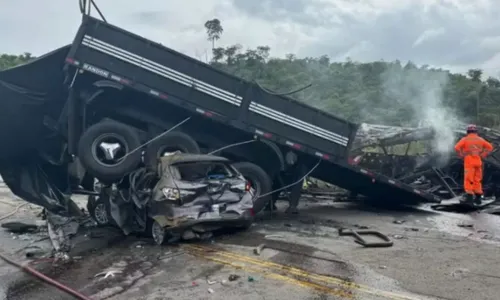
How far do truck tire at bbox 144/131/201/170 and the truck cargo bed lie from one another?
601mm

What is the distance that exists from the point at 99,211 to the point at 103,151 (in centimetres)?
135

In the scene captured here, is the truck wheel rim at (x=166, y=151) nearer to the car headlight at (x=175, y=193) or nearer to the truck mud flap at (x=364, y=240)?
the car headlight at (x=175, y=193)

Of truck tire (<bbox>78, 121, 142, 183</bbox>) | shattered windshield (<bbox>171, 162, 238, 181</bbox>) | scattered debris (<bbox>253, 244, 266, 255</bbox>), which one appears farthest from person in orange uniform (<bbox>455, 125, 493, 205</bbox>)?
truck tire (<bbox>78, 121, 142, 183</bbox>)

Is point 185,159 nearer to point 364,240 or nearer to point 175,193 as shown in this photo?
point 175,193

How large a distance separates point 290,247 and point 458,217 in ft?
14.5

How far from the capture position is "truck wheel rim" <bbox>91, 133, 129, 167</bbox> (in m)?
8.87

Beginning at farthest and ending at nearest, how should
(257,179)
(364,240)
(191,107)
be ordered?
1. (257,179)
2. (191,107)
3. (364,240)

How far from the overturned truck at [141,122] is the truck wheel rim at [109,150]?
2 centimetres

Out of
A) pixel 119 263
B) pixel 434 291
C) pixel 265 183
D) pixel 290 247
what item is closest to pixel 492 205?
pixel 265 183

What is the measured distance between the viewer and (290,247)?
7.01 m

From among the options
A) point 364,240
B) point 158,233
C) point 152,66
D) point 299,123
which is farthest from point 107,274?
point 299,123

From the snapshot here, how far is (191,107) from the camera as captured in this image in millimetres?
9078

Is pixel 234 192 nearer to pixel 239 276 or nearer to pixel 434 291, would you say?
pixel 239 276

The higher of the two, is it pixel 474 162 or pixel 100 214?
pixel 474 162
